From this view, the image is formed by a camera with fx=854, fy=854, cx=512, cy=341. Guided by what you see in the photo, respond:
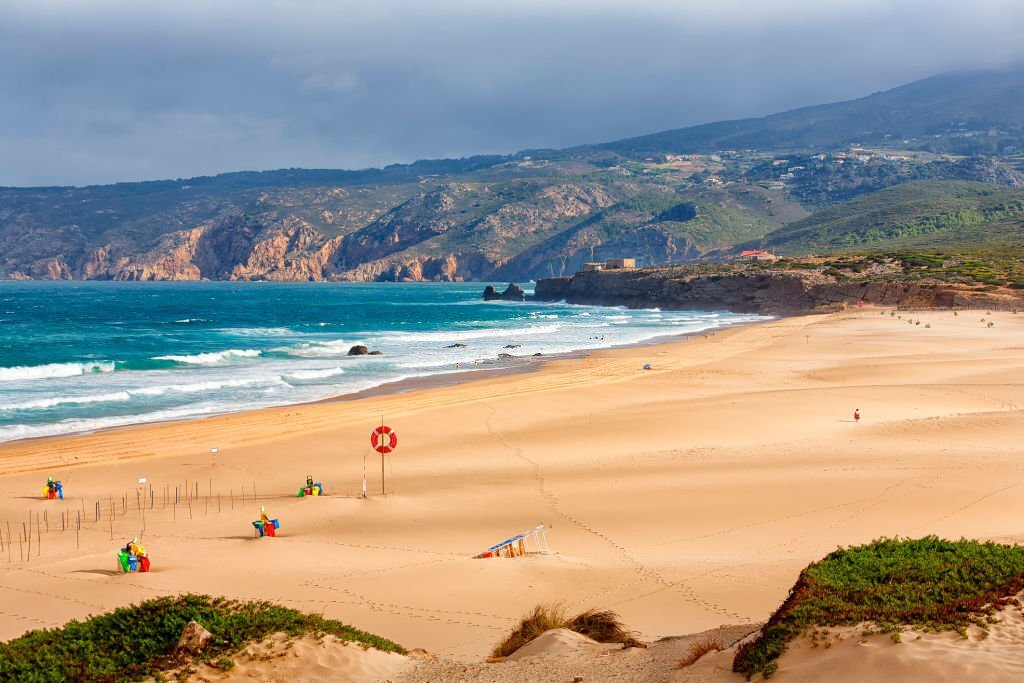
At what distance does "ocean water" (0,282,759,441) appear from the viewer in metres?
31.5

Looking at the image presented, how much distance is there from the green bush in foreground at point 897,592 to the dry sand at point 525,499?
2.84m

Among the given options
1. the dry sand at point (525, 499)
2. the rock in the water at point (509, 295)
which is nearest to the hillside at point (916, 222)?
the rock in the water at point (509, 295)

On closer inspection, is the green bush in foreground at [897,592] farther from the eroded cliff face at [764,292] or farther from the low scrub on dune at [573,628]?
the eroded cliff face at [764,292]

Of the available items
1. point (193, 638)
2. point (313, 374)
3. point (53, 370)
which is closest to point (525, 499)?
point (193, 638)

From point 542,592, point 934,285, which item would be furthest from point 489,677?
point 934,285

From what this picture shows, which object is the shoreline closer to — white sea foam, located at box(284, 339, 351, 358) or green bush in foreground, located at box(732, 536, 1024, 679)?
white sea foam, located at box(284, 339, 351, 358)

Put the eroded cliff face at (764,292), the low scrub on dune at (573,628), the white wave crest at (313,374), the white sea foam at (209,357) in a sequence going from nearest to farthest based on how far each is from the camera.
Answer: the low scrub on dune at (573,628) → the white wave crest at (313,374) → the white sea foam at (209,357) → the eroded cliff face at (764,292)

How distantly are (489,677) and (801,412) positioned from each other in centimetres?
2044

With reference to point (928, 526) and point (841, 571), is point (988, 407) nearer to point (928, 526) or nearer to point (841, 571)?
point (928, 526)

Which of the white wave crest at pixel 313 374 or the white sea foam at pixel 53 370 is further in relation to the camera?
the white sea foam at pixel 53 370

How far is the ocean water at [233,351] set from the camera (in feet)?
103

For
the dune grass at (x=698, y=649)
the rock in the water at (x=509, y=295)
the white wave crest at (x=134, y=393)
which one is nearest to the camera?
the dune grass at (x=698, y=649)

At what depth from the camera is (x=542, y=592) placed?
12.0 m

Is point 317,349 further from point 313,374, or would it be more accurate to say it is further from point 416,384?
point 416,384
